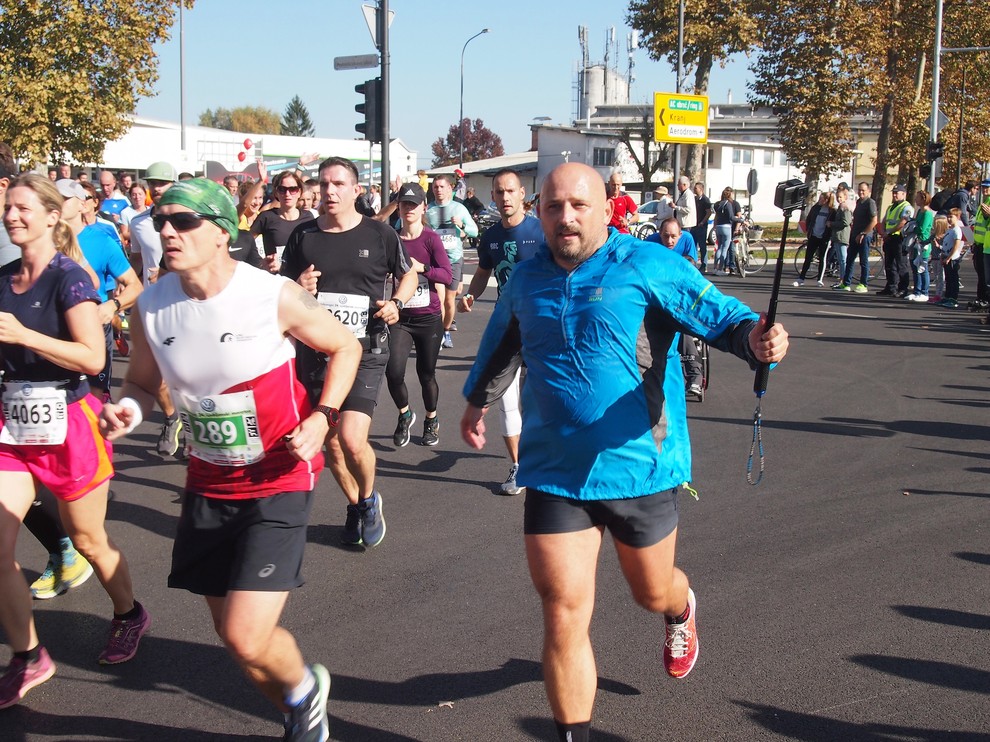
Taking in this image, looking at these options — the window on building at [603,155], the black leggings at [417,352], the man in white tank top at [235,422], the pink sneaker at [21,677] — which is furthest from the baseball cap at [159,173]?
the window on building at [603,155]

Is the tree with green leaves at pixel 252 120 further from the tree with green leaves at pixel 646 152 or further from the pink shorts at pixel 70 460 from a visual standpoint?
the pink shorts at pixel 70 460

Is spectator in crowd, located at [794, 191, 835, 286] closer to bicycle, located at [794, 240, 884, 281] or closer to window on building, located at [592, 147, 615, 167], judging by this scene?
bicycle, located at [794, 240, 884, 281]

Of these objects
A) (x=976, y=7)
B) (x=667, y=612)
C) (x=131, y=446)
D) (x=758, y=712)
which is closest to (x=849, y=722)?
(x=758, y=712)

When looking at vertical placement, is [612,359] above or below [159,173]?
below

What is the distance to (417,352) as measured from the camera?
821 centimetres

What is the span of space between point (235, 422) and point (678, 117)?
2811 centimetres

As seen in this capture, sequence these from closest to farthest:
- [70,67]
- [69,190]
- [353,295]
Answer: [353,295] < [69,190] < [70,67]

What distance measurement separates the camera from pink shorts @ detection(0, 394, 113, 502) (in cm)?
412

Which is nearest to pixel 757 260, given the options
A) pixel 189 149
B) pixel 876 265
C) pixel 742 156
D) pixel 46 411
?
pixel 876 265

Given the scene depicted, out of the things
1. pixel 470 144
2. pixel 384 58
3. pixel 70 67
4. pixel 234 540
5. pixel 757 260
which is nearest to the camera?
pixel 234 540

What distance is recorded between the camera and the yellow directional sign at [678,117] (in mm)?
29344

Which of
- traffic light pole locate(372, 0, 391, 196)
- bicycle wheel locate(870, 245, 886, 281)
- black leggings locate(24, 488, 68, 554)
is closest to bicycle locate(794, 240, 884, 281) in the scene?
bicycle wheel locate(870, 245, 886, 281)

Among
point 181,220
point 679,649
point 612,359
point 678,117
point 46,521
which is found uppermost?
point 678,117

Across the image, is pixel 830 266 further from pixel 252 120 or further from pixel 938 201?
pixel 252 120
